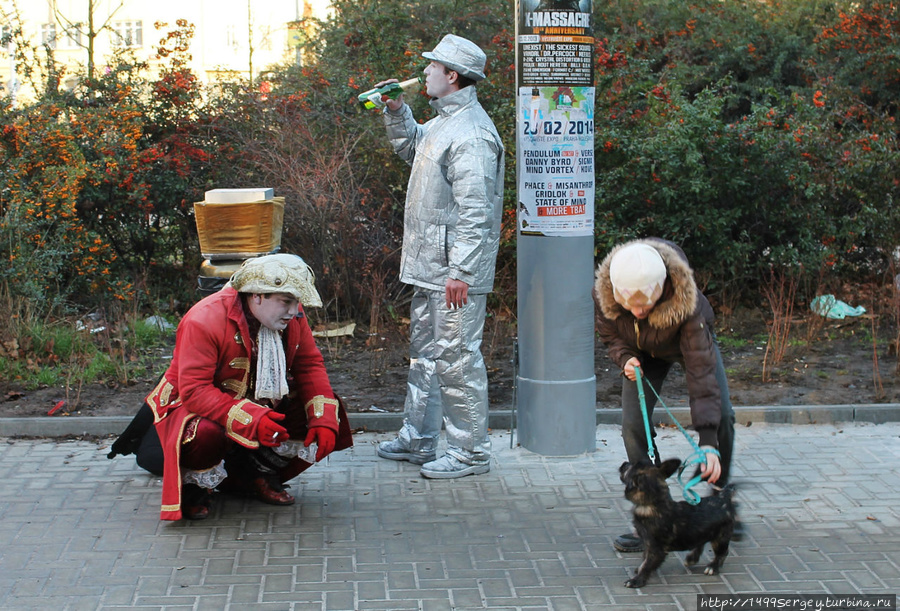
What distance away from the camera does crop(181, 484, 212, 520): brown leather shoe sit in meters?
5.04

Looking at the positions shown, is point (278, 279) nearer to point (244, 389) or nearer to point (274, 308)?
point (274, 308)

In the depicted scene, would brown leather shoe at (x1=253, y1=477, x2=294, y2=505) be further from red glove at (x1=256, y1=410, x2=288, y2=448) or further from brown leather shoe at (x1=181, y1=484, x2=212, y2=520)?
red glove at (x1=256, y1=410, x2=288, y2=448)

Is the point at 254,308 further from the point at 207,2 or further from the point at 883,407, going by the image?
the point at 207,2

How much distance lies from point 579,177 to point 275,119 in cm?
500

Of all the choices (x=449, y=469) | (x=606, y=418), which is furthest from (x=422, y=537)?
(x=606, y=418)

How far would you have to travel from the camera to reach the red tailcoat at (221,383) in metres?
4.76

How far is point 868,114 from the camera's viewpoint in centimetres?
1180

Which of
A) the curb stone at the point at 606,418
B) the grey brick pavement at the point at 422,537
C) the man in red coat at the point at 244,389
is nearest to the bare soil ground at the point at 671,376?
the curb stone at the point at 606,418

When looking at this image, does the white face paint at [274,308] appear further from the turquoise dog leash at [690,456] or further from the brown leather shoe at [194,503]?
the turquoise dog leash at [690,456]

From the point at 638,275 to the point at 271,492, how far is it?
2.30m

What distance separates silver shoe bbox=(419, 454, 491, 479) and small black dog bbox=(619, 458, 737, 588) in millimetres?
1518

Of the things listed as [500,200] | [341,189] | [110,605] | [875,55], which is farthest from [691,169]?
[110,605]

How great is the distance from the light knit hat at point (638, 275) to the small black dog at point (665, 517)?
67 cm

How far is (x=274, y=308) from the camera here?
4.78 m
